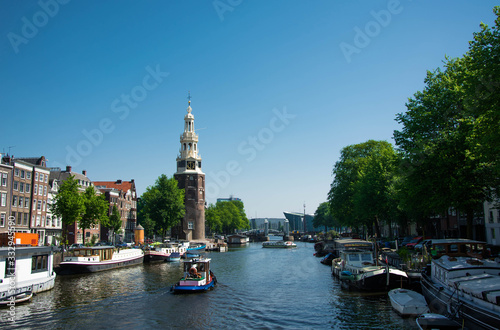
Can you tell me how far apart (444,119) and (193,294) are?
97.3ft

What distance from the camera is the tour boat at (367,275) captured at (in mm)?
32469

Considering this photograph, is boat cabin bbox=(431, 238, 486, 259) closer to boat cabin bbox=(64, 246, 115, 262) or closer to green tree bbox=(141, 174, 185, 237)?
A: boat cabin bbox=(64, 246, 115, 262)

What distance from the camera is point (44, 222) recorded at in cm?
6975

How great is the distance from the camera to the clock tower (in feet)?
376

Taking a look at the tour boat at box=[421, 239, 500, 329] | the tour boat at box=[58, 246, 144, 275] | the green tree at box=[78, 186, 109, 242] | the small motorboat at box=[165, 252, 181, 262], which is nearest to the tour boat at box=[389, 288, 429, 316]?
the tour boat at box=[421, 239, 500, 329]

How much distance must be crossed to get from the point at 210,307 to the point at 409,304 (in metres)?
14.1

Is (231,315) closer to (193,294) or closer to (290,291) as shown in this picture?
(193,294)

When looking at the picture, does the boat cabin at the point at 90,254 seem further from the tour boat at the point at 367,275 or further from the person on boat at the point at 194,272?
the tour boat at the point at 367,275

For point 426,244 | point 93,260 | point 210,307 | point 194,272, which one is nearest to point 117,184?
point 93,260

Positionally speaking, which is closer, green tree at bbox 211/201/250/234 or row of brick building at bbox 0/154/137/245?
row of brick building at bbox 0/154/137/245

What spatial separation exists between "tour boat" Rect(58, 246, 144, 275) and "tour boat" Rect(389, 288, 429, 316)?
1496 inches

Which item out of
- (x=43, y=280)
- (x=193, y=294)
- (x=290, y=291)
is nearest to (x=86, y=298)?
(x=43, y=280)

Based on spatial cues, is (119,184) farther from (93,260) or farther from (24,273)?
(24,273)

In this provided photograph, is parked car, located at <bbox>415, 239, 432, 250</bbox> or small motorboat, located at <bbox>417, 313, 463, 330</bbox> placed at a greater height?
parked car, located at <bbox>415, 239, 432, 250</bbox>
